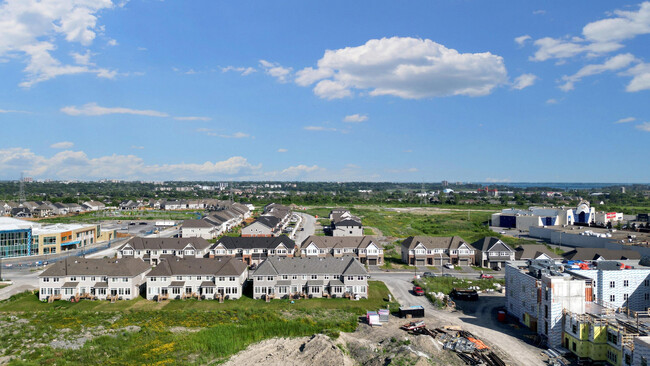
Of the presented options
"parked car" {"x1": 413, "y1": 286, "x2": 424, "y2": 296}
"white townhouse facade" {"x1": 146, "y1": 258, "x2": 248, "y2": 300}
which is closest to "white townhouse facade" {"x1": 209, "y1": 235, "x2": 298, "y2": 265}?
"white townhouse facade" {"x1": 146, "y1": 258, "x2": 248, "y2": 300}

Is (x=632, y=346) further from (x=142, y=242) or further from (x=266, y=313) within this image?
(x=142, y=242)

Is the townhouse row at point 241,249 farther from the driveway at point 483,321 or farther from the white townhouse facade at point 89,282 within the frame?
the white townhouse facade at point 89,282

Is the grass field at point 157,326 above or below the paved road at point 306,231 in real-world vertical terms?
below

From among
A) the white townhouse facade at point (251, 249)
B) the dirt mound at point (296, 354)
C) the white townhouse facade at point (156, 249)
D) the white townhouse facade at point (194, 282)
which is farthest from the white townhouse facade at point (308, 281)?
the white townhouse facade at point (156, 249)

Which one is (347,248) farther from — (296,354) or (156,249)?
(296,354)

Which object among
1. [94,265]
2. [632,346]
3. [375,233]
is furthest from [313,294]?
[375,233]

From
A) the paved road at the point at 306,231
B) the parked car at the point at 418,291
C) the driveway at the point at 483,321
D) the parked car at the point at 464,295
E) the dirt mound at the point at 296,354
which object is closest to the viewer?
the dirt mound at the point at 296,354
